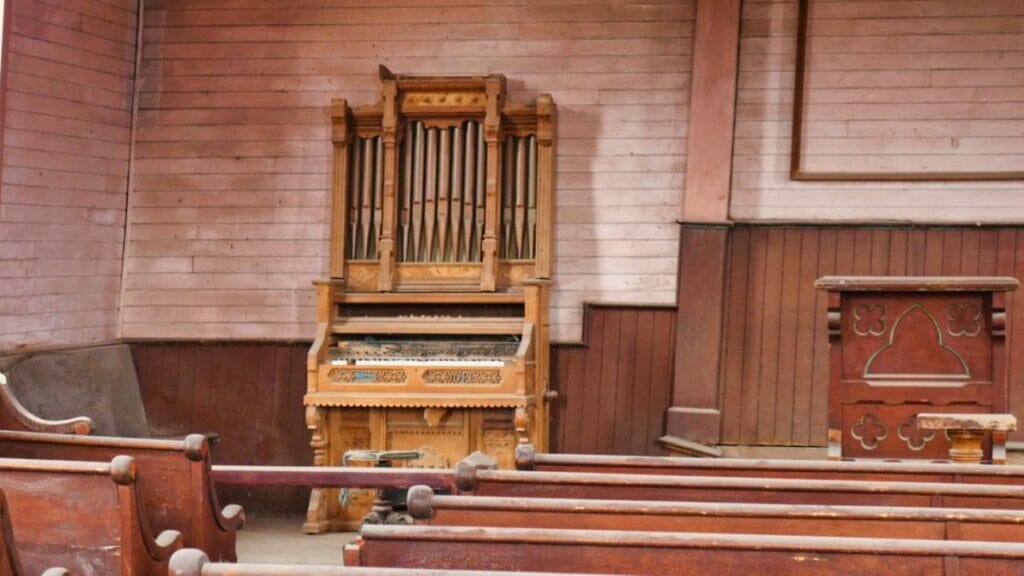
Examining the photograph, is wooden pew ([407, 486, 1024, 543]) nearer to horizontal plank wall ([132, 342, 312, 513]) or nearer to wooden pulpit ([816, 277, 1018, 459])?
wooden pulpit ([816, 277, 1018, 459])

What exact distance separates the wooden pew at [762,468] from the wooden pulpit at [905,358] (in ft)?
2.50

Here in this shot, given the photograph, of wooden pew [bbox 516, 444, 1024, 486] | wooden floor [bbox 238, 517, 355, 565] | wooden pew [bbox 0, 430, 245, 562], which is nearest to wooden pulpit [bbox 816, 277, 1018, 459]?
wooden pew [bbox 516, 444, 1024, 486]

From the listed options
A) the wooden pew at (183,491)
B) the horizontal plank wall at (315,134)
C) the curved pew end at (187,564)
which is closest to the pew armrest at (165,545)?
the wooden pew at (183,491)

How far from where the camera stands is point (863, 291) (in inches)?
183

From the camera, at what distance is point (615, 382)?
6.72m

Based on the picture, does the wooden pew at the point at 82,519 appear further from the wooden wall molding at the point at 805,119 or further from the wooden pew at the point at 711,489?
the wooden wall molding at the point at 805,119

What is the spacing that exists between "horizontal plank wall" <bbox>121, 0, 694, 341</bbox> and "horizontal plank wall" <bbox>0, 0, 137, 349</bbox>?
15 centimetres

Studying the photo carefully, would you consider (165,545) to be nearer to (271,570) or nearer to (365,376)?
(271,570)

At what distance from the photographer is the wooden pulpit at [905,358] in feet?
15.0

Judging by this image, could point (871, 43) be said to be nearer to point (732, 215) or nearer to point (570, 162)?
point (732, 215)

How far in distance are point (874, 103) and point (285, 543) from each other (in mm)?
3715

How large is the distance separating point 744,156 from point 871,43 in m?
0.87

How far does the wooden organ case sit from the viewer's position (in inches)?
248

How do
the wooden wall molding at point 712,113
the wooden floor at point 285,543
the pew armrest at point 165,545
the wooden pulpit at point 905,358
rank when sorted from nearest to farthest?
the pew armrest at point 165,545 → the wooden pulpit at point 905,358 → the wooden floor at point 285,543 → the wooden wall molding at point 712,113
